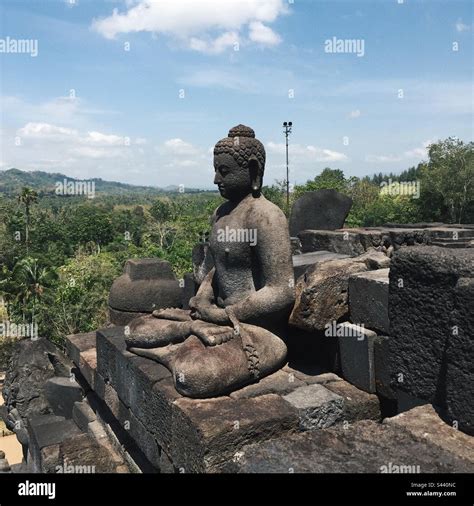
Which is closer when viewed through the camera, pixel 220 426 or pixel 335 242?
pixel 220 426

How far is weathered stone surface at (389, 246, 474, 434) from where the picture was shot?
2480mm

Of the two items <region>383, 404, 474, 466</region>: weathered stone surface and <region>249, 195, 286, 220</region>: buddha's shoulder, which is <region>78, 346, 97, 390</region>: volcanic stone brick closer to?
<region>249, 195, 286, 220</region>: buddha's shoulder

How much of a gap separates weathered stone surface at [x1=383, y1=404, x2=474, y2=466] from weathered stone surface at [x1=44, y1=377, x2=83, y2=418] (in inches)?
175

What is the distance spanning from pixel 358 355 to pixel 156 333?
1612 mm

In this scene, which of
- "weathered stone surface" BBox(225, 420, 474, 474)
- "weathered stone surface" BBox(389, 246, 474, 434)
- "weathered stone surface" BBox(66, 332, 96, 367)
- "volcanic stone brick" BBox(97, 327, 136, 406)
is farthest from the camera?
"weathered stone surface" BBox(66, 332, 96, 367)

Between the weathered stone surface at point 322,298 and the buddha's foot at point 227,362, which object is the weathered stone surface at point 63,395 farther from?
the weathered stone surface at point 322,298

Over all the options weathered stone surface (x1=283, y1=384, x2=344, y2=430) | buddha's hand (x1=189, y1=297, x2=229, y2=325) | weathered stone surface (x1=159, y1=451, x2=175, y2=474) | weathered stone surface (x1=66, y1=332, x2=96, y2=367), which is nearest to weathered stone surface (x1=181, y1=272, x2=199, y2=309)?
weathered stone surface (x1=66, y1=332, x2=96, y2=367)

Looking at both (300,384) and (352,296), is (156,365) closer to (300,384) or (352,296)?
(300,384)

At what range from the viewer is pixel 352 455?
7.69 feet

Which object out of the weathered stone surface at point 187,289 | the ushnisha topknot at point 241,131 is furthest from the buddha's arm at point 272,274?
the weathered stone surface at point 187,289

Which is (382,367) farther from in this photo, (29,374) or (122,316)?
(29,374)

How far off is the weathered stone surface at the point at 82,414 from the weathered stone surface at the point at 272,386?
272cm

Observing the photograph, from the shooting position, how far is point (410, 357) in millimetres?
2902

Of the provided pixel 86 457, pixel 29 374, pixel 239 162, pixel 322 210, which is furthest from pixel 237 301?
pixel 29 374
